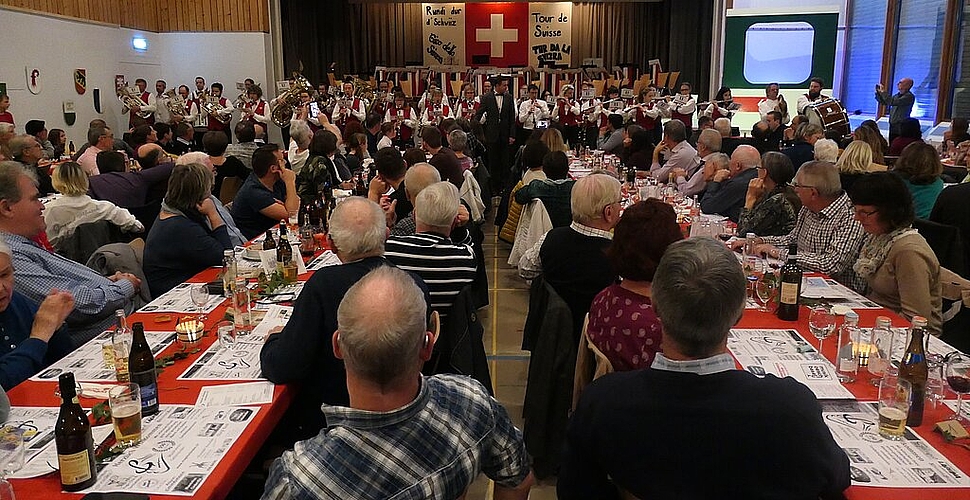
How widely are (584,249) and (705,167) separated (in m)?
3.22

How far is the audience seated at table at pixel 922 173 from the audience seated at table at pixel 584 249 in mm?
3006

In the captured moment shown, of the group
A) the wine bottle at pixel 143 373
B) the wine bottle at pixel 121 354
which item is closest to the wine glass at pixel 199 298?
the wine bottle at pixel 121 354

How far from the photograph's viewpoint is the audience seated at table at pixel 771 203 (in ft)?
14.6

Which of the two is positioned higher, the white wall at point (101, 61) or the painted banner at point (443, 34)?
the painted banner at point (443, 34)

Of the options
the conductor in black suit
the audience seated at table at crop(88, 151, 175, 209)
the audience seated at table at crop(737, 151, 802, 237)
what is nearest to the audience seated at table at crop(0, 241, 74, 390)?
the audience seated at table at crop(88, 151, 175, 209)

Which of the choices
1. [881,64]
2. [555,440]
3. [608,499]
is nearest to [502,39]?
[881,64]

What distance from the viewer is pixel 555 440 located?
10.5 ft

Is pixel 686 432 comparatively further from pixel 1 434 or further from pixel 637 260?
pixel 1 434

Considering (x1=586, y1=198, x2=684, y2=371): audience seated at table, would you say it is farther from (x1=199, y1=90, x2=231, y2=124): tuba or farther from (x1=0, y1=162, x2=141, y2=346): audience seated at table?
(x1=199, y1=90, x2=231, y2=124): tuba

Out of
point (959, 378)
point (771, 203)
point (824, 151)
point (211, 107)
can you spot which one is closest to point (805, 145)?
point (824, 151)

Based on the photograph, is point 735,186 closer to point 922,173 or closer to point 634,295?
point 922,173

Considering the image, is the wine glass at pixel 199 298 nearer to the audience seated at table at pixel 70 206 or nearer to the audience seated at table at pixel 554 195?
the audience seated at table at pixel 70 206

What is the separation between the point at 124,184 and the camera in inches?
246

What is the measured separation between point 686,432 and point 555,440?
67.7 inches
